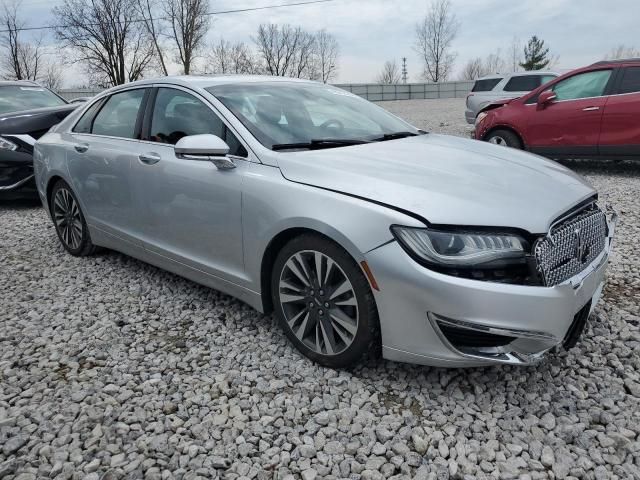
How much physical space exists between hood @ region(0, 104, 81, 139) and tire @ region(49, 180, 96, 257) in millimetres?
2482

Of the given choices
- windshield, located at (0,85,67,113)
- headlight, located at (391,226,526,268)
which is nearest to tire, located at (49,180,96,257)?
headlight, located at (391,226,526,268)

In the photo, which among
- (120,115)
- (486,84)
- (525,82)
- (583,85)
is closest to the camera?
A: (120,115)

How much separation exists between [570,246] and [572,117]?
18.8 feet

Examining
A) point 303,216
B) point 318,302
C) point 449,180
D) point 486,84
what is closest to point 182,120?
point 303,216

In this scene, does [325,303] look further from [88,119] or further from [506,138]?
[506,138]

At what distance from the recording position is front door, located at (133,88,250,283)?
2.86 metres

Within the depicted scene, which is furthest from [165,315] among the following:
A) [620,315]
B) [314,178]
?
[620,315]

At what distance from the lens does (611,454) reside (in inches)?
79.3

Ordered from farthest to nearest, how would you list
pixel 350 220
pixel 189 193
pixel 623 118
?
pixel 623 118 < pixel 189 193 < pixel 350 220

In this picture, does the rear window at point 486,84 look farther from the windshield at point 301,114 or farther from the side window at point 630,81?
the windshield at point 301,114

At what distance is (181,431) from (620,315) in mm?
2606

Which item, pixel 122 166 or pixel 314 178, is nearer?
pixel 314 178

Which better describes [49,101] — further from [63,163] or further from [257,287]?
[257,287]

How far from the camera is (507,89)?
12367mm
